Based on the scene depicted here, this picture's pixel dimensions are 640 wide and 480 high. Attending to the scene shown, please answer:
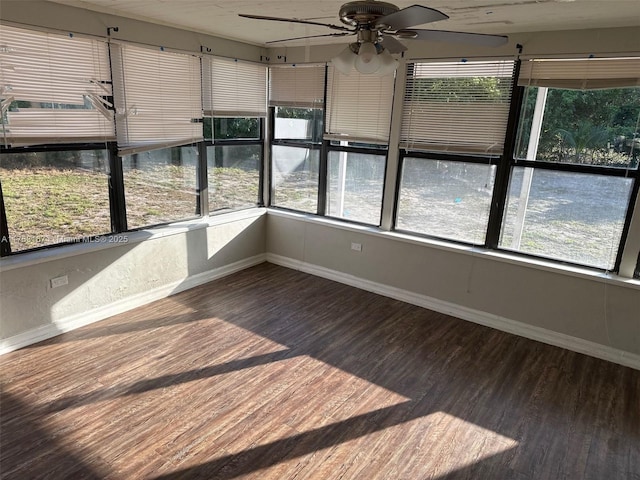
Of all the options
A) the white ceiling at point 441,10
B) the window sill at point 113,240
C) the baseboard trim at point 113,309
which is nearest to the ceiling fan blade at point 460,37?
the white ceiling at point 441,10

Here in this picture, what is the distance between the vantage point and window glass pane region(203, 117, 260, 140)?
173 inches

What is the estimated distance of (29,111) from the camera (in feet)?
9.87

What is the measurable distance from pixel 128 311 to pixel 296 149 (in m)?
2.42

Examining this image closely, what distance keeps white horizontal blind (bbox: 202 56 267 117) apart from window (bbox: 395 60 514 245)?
1673 mm

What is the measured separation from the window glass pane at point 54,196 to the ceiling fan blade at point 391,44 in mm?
2513

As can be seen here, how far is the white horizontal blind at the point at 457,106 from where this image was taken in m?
3.60

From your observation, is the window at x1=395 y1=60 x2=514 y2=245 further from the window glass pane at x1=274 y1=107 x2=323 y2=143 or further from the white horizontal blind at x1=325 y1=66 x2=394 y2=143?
the window glass pane at x1=274 y1=107 x2=323 y2=143

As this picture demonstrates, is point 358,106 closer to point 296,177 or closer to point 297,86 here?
point 297,86

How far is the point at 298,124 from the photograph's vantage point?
4.82 metres

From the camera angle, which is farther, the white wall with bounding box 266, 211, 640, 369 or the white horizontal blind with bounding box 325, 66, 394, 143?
the white horizontal blind with bounding box 325, 66, 394, 143

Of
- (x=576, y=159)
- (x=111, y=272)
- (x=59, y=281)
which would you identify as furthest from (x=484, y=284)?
(x=59, y=281)

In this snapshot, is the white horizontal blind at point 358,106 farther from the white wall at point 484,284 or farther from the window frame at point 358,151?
the white wall at point 484,284

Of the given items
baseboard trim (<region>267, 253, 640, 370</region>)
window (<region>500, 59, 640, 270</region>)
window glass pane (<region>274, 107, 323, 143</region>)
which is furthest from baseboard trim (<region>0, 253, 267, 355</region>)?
window (<region>500, 59, 640, 270</region>)

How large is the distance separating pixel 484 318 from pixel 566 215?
3.63ft
